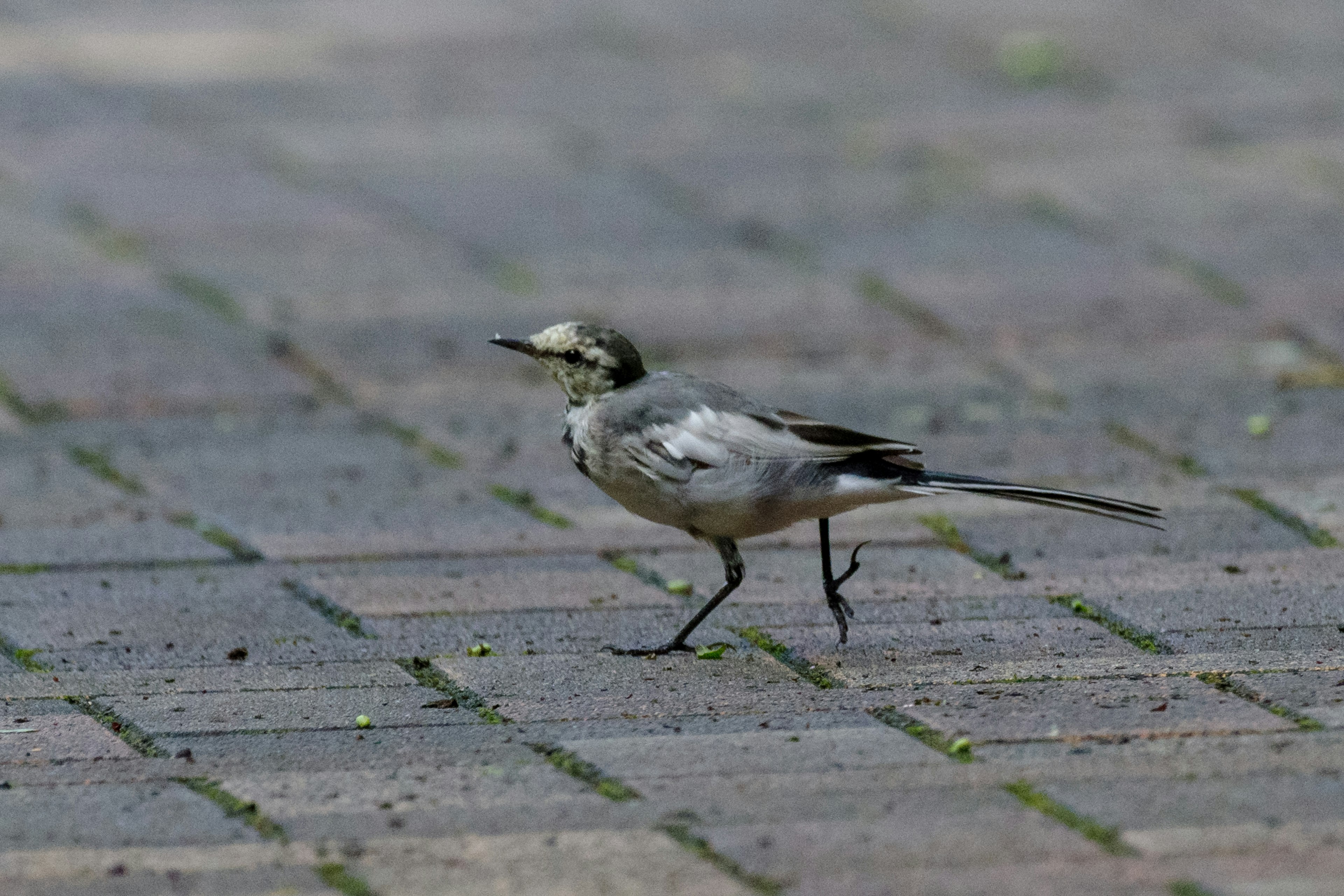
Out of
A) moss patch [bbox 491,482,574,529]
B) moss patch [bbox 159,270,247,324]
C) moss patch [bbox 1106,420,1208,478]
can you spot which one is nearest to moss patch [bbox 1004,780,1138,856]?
moss patch [bbox 491,482,574,529]

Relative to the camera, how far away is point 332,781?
3.43 m

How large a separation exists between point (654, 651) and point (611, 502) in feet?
4.17

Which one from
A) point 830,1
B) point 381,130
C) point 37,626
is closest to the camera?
point 37,626

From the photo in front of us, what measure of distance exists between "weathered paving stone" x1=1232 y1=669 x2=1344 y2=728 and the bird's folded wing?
2.66ft

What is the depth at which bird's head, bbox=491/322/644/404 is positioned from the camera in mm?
4137

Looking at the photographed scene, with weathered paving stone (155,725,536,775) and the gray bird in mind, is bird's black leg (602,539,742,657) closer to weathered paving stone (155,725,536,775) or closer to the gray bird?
the gray bird

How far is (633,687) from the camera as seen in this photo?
3.97 metres

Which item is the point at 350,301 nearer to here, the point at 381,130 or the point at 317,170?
the point at 317,170

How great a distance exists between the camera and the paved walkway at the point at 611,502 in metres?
3.24

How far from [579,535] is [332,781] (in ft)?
5.77

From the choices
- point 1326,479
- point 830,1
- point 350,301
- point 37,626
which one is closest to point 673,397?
point 37,626

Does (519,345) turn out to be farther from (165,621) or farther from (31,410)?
(31,410)

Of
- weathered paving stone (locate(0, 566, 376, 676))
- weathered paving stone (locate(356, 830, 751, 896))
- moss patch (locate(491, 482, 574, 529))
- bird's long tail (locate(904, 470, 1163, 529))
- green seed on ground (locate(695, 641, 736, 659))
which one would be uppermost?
bird's long tail (locate(904, 470, 1163, 529))

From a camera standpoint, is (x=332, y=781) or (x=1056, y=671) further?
(x=1056, y=671)
